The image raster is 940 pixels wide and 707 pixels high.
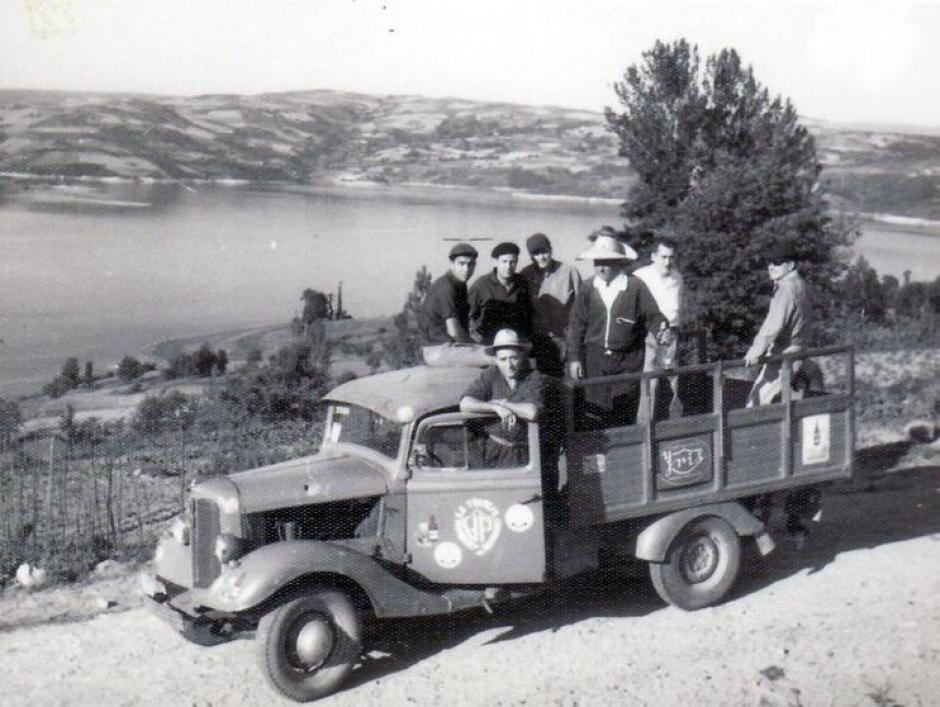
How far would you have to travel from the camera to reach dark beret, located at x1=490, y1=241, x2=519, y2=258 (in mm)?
7680

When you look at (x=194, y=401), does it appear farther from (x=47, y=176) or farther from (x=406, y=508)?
(x=406, y=508)

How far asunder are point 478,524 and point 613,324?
2.05 m

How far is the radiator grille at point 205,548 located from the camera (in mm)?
6141

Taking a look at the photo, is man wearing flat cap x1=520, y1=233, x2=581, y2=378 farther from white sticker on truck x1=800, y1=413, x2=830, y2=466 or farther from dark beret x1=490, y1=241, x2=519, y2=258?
white sticker on truck x1=800, y1=413, x2=830, y2=466

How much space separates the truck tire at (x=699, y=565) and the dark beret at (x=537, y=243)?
8.33ft

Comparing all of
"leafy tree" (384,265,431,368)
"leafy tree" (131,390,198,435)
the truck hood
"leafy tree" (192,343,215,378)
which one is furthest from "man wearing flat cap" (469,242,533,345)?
"leafy tree" (192,343,215,378)

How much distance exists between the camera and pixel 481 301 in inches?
308

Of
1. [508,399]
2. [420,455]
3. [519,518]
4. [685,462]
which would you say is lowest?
[519,518]

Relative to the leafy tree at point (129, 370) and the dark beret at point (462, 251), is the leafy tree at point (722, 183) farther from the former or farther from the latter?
the dark beret at point (462, 251)

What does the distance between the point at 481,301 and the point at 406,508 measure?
6.96 ft

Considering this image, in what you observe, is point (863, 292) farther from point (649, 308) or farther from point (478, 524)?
point (478, 524)

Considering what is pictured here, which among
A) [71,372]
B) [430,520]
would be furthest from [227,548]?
[71,372]

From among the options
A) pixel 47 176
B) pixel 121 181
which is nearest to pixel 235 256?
pixel 121 181

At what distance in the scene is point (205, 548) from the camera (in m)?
6.14
